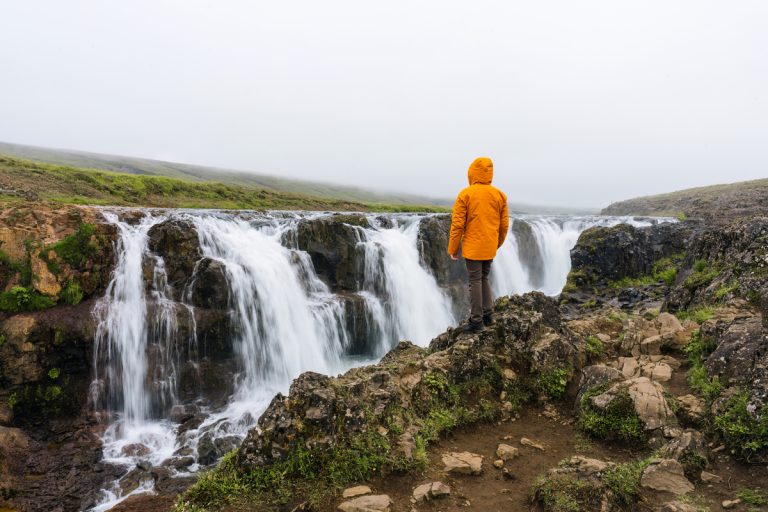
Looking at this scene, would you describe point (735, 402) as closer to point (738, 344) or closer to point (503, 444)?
point (738, 344)

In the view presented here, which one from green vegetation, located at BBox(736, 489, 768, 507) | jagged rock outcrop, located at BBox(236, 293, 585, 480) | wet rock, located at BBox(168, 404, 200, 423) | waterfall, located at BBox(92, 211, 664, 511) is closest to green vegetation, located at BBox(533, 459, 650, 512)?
Result: green vegetation, located at BBox(736, 489, 768, 507)

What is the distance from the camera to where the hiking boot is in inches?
294

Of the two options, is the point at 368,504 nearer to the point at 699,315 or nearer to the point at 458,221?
the point at 458,221

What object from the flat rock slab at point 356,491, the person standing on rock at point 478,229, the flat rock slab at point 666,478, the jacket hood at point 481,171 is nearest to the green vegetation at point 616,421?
the flat rock slab at point 666,478

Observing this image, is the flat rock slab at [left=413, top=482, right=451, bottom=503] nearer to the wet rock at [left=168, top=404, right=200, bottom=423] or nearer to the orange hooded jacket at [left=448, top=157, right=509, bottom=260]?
the orange hooded jacket at [left=448, top=157, right=509, bottom=260]

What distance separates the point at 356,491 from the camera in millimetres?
4199

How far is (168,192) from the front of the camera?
41062mm

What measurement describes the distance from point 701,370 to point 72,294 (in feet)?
53.0

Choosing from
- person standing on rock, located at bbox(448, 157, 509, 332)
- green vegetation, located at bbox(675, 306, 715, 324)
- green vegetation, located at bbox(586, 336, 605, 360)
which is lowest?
green vegetation, located at bbox(586, 336, 605, 360)

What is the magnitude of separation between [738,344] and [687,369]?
39.7 inches

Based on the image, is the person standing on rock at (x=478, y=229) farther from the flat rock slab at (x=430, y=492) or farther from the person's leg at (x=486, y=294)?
the flat rock slab at (x=430, y=492)

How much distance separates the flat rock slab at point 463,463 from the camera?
182 inches

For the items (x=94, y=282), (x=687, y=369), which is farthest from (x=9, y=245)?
(x=687, y=369)

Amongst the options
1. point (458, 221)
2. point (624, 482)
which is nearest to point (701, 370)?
point (624, 482)
